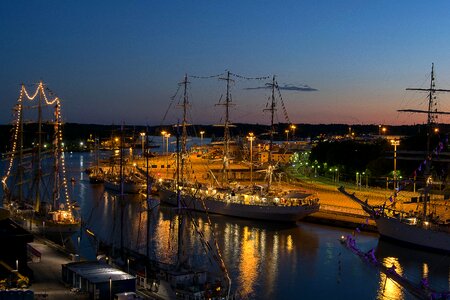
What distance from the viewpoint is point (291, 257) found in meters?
29.0

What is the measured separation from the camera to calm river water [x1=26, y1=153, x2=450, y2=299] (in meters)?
23.1

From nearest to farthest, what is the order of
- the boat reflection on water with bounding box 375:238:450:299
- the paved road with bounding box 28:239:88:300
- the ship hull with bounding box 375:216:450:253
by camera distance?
1. the paved road with bounding box 28:239:88:300
2. the boat reflection on water with bounding box 375:238:450:299
3. the ship hull with bounding box 375:216:450:253

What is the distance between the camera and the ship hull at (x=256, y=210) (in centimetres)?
3812

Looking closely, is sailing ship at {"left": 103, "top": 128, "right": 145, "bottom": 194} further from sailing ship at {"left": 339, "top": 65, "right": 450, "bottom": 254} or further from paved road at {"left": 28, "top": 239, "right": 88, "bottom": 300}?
paved road at {"left": 28, "top": 239, "right": 88, "bottom": 300}

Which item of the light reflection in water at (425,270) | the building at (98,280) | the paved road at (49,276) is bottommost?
the light reflection in water at (425,270)

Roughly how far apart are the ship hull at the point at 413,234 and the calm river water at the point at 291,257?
0.54 metres

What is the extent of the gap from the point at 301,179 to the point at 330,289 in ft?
117

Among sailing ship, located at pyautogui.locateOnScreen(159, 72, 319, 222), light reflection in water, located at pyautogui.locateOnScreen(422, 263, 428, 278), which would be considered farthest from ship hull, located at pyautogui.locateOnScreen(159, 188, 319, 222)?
light reflection in water, located at pyautogui.locateOnScreen(422, 263, 428, 278)

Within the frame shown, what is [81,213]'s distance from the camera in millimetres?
43438

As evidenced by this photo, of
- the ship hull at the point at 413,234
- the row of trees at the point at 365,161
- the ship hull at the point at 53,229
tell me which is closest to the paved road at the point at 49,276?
the ship hull at the point at 53,229

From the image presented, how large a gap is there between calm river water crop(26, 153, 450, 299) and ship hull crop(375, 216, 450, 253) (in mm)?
544

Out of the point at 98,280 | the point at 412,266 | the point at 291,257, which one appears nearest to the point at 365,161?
the point at 291,257

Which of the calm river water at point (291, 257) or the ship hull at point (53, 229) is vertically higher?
the ship hull at point (53, 229)

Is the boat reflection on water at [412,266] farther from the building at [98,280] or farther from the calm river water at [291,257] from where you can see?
the building at [98,280]
